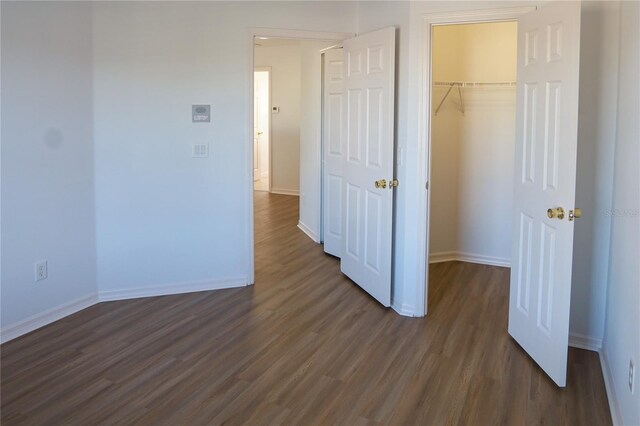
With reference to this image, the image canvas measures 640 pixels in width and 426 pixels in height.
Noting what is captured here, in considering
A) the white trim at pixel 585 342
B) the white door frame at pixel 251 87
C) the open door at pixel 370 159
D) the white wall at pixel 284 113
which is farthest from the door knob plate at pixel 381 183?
the white wall at pixel 284 113

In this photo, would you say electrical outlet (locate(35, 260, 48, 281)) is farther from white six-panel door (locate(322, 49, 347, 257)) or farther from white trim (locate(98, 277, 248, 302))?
white six-panel door (locate(322, 49, 347, 257))

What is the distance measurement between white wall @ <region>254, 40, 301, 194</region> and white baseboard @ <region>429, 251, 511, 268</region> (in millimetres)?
4290

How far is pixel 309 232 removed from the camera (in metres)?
6.31

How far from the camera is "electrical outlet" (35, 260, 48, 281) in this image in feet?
11.8

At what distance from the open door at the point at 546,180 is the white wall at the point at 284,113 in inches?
239

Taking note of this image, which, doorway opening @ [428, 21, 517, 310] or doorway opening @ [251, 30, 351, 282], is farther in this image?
doorway opening @ [251, 30, 351, 282]

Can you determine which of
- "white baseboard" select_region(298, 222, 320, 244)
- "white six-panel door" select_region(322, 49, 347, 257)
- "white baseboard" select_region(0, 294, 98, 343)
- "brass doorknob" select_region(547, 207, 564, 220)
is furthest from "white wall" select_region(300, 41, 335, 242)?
"brass doorknob" select_region(547, 207, 564, 220)

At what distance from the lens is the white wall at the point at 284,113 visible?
8922 millimetres

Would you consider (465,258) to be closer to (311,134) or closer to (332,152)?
(332,152)

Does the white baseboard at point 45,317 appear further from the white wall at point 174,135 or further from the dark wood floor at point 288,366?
the white wall at point 174,135

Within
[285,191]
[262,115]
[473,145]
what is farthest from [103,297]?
[262,115]

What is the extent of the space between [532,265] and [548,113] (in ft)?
2.83

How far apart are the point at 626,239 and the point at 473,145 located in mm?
2672

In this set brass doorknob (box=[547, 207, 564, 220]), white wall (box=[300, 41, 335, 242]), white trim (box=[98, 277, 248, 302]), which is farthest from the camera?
white wall (box=[300, 41, 335, 242])
